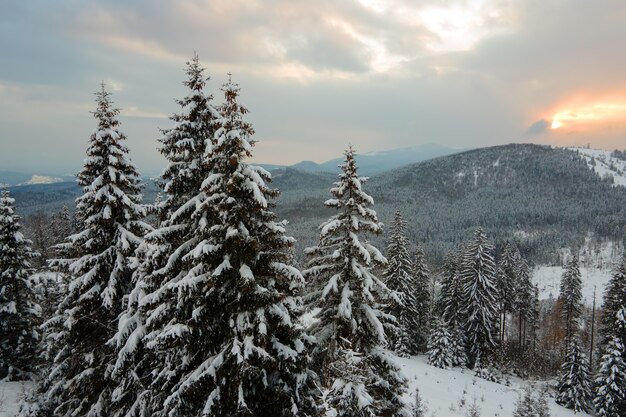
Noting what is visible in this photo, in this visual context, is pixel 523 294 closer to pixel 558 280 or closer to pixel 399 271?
pixel 399 271

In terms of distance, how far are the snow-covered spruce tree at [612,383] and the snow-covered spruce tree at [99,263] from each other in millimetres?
41403

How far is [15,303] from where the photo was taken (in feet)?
77.2

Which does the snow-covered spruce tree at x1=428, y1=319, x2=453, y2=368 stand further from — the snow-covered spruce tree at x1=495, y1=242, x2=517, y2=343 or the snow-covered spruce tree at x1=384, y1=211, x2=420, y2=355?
the snow-covered spruce tree at x1=495, y1=242, x2=517, y2=343

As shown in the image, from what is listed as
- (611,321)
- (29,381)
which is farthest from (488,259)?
(29,381)

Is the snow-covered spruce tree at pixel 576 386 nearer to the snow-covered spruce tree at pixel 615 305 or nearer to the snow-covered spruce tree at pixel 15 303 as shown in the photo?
the snow-covered spruce tree at pixel 615 305

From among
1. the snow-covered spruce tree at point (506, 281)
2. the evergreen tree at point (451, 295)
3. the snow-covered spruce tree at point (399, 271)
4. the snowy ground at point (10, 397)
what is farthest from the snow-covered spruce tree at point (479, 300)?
the snowy ground at point (10, 397)

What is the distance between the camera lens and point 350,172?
12695 millimetres

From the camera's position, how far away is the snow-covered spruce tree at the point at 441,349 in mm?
39188

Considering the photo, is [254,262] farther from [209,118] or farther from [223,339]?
[209,118]

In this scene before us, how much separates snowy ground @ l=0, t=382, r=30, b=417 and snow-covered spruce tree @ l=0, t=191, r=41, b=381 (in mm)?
1086

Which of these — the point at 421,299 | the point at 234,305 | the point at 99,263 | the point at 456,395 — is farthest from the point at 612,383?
the point at 99,263

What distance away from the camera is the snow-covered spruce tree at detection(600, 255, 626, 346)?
115 feet

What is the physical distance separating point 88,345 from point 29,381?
15854mm

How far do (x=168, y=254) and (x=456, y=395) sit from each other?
22.5 m
